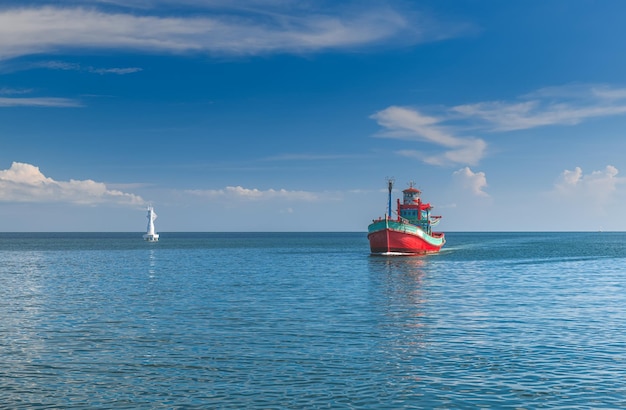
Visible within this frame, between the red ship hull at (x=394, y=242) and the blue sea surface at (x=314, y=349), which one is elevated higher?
the red ship hull at (x=394, y=242)

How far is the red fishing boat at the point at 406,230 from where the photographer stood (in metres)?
111

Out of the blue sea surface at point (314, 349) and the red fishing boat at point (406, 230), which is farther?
the red fishing boat at point (406, 230)

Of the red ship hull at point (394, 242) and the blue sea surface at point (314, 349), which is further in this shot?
the red ship hull at point (394, 242)

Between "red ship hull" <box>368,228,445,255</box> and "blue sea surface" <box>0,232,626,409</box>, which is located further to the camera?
"red ship hull" <box>368,228,445,255</box>

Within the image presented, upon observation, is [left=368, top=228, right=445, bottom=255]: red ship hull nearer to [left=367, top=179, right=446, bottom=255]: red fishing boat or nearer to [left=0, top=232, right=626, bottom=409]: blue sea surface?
[left=367, top=179, right=446, bottom=255]: red fishing boat

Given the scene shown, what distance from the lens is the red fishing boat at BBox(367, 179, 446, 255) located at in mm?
110562

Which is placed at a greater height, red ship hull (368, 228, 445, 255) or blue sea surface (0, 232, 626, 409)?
red ship hull (368, 228, 445, 255)

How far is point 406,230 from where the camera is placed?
4397 inches

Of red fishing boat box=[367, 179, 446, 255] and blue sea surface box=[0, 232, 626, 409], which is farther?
red fishing boat box=[367, 179, 446, 255]

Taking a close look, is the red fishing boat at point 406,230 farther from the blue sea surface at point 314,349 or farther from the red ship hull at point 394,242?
the blue sea surface at point 314,349

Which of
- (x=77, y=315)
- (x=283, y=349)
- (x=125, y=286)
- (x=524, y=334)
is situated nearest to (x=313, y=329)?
(x=283, y=349)

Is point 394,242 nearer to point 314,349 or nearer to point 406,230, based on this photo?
point 406,230

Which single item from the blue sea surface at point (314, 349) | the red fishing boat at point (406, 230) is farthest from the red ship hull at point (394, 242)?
the blue sea surface at point (314, 349)

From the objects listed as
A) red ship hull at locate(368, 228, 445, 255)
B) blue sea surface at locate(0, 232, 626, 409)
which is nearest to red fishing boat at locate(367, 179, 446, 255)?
red ship hull at locate(368, 228, 445, 255)
